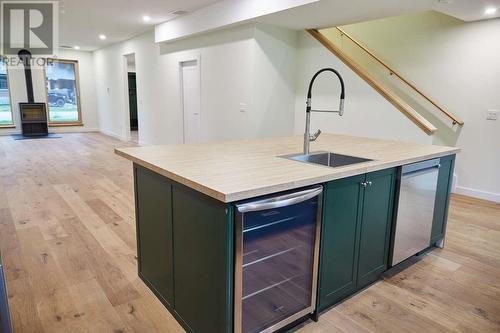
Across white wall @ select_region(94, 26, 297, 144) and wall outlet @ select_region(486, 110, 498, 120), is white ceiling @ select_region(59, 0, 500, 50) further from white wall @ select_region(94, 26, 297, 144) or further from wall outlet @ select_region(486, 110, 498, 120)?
wall outlet @ select_region(486, 110, 498, 120)

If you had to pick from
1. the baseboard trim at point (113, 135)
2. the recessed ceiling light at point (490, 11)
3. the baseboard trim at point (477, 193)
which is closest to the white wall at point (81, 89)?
the baseboard trim at point (113, 135)

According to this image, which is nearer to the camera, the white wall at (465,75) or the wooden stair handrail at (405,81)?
the white wall at (465,75)

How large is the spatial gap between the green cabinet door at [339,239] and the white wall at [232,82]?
3267mm

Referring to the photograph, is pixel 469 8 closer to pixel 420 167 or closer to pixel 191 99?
pixel 420 167

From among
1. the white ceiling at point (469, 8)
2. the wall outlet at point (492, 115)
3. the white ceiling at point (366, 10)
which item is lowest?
the wall outlet at point (492, 115)

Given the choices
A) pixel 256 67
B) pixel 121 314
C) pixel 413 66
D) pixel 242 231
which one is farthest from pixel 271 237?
pixel 413 66

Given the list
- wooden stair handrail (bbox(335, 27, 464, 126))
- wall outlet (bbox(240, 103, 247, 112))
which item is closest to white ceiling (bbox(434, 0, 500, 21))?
wooden stair handrail (bbox(335, 27, 464, 126))

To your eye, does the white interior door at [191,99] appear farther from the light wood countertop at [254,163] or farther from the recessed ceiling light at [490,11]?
the recessed ceiling light at [490,11]

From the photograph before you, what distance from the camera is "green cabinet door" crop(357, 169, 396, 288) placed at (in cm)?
211

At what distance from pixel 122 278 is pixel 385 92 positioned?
12.3ft

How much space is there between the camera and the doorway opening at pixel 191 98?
6.25 meters

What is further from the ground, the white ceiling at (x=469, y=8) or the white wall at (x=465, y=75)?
the white ceiling at (x=469, y=8)

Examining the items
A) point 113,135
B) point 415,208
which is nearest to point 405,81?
point 415,208

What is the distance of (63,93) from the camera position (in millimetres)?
10953
